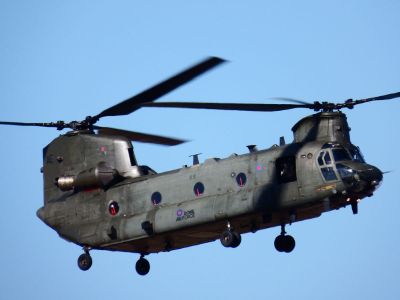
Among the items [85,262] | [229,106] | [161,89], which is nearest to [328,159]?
[229,106]

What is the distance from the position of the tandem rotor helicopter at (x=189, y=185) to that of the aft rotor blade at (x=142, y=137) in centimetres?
5

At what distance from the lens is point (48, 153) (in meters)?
41.7

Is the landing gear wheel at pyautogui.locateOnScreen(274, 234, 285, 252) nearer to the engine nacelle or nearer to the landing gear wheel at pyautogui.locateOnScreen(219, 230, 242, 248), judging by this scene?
the landing gear wheel at pyautogui.locateOnScreen(219, 230, 242, 248)

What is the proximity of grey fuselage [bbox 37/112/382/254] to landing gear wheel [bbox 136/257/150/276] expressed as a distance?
1.43ft

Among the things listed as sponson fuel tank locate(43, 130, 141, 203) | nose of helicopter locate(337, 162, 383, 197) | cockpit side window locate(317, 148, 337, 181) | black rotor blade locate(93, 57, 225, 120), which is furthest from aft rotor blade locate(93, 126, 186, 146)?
nose of helicopter locate(337, 162, 383, 197)

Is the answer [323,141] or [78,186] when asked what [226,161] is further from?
[78,186]

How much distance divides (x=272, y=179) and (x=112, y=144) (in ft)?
24.7

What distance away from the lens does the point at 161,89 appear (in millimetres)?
34500

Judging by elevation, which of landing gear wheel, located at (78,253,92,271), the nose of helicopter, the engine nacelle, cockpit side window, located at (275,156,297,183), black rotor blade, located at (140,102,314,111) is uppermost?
black rotor blade, located at (140,102,314,111)

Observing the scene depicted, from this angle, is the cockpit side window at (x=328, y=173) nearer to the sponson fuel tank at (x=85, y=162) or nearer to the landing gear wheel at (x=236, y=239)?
the landing gear wheel at (x=236, y=239)

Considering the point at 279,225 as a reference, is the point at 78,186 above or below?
above

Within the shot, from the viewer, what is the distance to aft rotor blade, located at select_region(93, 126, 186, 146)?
39.8m

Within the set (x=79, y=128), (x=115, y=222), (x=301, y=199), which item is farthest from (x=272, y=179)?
(x=79, y=128)

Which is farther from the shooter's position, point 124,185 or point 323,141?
point 124,185
